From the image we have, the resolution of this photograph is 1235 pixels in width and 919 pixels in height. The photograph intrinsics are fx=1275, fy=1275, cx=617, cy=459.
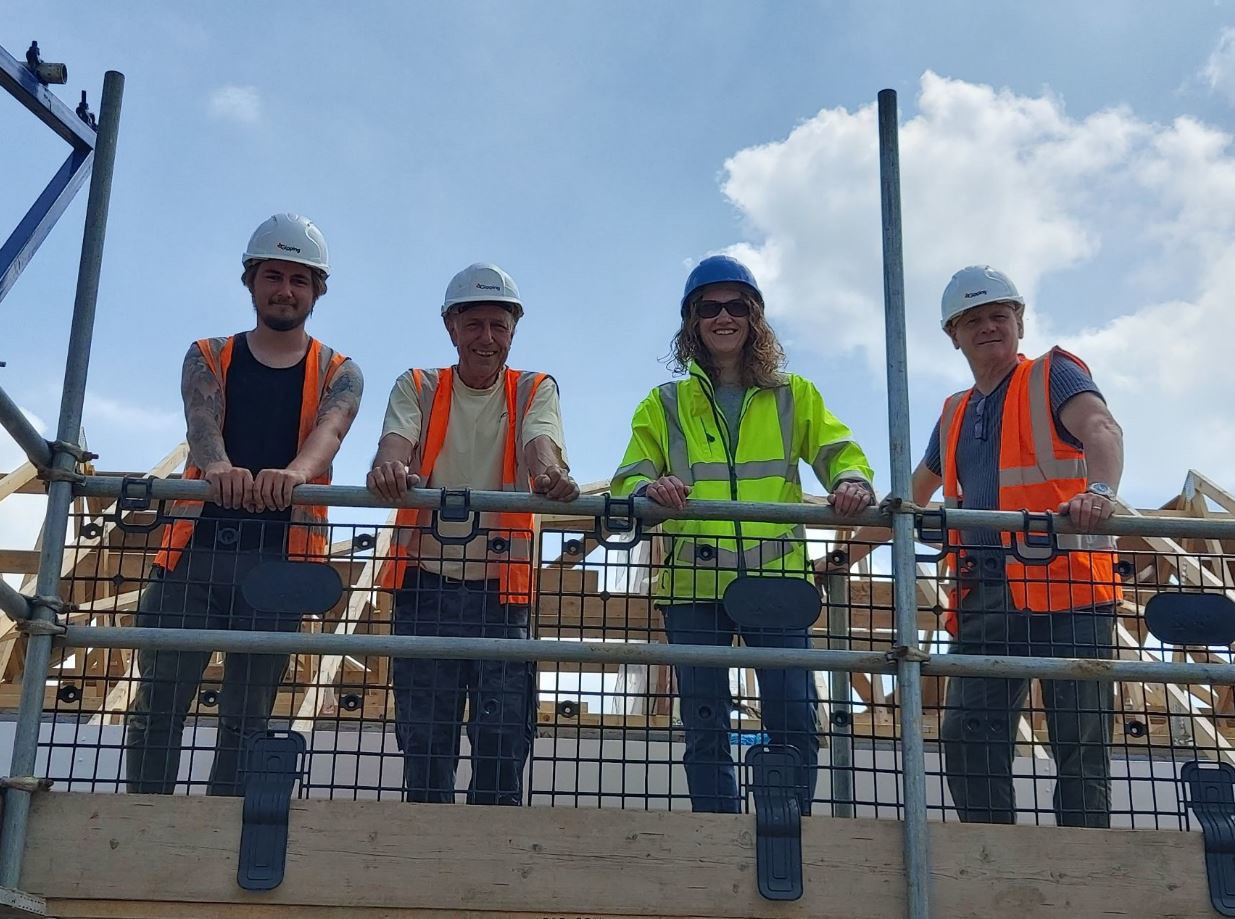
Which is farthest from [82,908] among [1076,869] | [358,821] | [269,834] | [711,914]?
[1076,869]

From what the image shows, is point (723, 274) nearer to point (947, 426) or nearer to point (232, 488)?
point (947, 426)

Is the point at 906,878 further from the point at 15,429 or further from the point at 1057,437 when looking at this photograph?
the point at 15,429

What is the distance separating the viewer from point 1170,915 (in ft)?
10.6

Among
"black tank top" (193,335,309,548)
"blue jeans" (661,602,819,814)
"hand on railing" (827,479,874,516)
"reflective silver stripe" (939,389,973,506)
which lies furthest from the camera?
"reflective silver stripe" (939,389,973,506)

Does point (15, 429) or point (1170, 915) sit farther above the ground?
point (15, 429)

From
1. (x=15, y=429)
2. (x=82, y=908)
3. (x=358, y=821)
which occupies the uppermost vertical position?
(x=15, y=429)

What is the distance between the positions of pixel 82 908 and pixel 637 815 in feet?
4.56

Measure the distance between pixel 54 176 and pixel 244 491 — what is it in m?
1.08

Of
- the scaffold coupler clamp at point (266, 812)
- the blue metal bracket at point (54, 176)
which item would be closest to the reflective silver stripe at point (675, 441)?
the scaffold coupler clamp at point (266, 812)

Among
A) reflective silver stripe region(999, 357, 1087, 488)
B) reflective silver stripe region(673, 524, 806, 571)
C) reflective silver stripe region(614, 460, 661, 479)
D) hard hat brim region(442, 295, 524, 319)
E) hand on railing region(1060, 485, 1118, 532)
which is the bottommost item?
reflective silver stripe region(673, 524, 806, 571)

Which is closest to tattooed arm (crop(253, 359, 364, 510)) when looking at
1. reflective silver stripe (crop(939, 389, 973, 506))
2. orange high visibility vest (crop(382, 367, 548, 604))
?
orange high visibility vest (crop(382, 367, 548, 604))

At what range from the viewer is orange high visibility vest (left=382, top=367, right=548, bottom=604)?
13.4ft

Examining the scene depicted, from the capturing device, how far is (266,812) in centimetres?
319

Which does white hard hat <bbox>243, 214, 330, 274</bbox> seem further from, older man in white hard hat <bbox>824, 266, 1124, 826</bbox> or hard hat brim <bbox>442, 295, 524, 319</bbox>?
older man in white hard hat <bbox>824, 266, 1124, 826</bbox>
